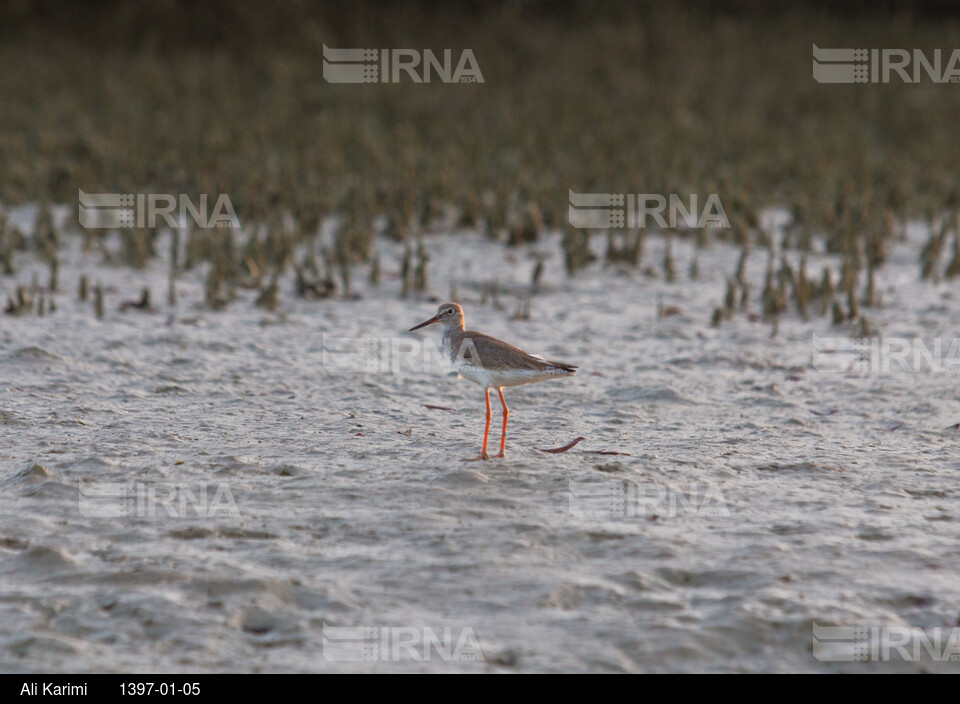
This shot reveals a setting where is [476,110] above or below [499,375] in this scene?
above

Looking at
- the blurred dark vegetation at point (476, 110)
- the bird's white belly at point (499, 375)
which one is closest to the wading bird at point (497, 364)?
the bird's white belly at point (499, 375)

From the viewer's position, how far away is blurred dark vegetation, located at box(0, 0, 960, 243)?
1113 centimetres

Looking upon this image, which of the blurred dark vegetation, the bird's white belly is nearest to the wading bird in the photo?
the bird's white belly

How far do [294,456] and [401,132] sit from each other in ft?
28.7

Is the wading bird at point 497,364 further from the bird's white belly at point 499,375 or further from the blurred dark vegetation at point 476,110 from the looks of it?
the blurred dark vegetation at point 476,110

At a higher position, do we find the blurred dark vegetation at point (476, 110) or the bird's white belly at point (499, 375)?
the blurred dark vegetation at point (476, 110)

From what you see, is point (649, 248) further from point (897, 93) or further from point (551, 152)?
point (897, 93)

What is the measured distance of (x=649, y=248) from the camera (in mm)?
10203

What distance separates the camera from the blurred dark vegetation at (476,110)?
11.1 metres

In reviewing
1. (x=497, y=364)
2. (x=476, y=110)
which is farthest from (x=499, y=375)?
(x=476, y=110)

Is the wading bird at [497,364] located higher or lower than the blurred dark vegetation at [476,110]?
lower

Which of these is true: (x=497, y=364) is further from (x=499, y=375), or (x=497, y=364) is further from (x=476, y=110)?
(x=476, y=110)

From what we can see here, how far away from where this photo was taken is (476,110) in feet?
49.1

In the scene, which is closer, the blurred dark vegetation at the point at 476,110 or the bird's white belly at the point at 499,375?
the bird's white belly at the point at 499,375
